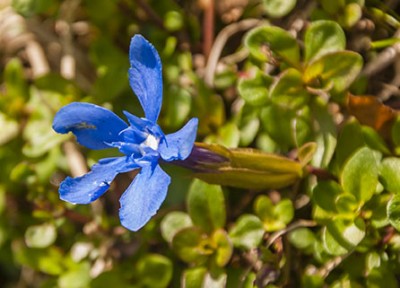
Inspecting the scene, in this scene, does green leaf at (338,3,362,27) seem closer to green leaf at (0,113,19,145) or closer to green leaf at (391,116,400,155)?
green leaf at (391,116,400,155)

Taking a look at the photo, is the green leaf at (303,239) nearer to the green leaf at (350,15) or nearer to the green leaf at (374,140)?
the green leaf at (374,140)

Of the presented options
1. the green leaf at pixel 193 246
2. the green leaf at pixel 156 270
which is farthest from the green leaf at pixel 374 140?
the green leaf at pixel 156 270

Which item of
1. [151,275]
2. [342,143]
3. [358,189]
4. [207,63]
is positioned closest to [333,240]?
[358,189]

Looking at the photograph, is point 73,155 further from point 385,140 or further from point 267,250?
point 385,140

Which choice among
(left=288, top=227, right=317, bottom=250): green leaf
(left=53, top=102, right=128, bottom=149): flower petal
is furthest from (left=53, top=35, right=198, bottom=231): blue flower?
(left=288, top=227, right=317, bottom=250): green leaf

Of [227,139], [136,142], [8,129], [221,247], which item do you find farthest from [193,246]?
[8,129]
